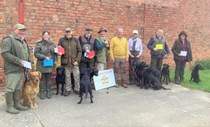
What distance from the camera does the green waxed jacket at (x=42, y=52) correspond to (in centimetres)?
738

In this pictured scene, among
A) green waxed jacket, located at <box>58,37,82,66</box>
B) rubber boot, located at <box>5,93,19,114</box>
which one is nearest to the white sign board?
green waxed jacket, located at <box>58,37,82,66</box>

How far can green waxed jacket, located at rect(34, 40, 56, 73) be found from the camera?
7.38 meters

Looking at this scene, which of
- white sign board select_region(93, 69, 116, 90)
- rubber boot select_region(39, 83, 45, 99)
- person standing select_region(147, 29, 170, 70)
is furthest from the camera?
person standing select_region(147, 29, 170, 70)

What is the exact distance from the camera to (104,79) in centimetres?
903

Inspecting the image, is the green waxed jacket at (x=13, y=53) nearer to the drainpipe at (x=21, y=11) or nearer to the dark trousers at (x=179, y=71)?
the drainpipe at (x=21, y=11)

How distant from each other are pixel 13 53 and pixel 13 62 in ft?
0.79

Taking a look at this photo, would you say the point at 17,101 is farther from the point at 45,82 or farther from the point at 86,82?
the point at 86,82

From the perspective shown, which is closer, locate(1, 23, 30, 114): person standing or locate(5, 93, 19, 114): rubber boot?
locate(1, 23, 30, 114): person standing

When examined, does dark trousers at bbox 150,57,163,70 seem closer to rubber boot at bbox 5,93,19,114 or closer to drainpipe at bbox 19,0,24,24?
drainpipe at bbox 19,0,24,24

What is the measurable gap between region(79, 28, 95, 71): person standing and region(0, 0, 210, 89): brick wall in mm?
908

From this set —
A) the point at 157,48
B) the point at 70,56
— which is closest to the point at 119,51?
the point at 157,48

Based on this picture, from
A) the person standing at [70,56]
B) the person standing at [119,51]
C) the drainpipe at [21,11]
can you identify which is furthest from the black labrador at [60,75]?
the person standing at [119,51]

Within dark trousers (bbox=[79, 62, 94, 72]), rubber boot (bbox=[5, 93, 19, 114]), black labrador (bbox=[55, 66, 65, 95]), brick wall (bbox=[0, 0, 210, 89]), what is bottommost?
rubber boot (bbox=[5, 93, 19, 114])

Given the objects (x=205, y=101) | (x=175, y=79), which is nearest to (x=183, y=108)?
(x=205, y=101)
